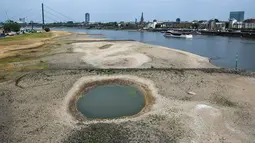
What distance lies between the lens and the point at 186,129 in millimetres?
13148

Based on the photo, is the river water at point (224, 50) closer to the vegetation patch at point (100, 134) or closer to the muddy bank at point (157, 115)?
the muddy bank at point (157, 115)

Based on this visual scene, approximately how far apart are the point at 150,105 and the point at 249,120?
21.4 ft

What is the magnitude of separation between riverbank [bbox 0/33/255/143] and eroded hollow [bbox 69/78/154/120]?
0.85 meters

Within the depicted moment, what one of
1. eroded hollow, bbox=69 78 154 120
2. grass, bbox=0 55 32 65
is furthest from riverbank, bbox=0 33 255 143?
grass, bbox=0 55 32 65

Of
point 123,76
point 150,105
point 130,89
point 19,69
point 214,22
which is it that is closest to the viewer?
point 150,105

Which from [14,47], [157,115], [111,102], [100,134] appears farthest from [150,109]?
[14,47]

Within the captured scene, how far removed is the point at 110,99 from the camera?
19328 mm

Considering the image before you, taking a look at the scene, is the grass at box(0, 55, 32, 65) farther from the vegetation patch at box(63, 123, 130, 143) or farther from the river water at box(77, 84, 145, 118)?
the vegetation patch at box(63, 123, 130, 143)

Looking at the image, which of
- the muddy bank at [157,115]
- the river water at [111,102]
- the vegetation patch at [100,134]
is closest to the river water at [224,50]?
the muddy bank at [157,115]

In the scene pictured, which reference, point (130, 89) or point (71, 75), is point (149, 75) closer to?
point (130, 89)

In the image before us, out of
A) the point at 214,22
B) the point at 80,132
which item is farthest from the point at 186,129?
the point at 214,22

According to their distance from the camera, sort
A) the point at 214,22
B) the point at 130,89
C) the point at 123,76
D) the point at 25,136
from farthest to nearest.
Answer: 1. the point at 214,22
2. the point at 123,76
3. the point at 130,89
4. the point at 25,136

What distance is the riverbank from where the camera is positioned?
12500 millimetres

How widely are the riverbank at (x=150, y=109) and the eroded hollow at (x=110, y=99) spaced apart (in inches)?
33.5
